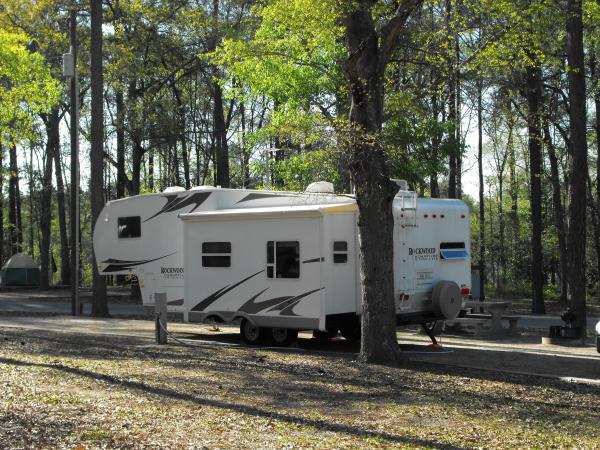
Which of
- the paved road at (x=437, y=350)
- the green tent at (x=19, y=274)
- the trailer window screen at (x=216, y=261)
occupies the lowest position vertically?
the paved road at (x=437, y=350)

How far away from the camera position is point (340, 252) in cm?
1434

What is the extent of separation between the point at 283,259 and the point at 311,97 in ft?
30.3

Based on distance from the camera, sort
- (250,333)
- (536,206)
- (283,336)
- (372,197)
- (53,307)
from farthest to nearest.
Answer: (53,307) → (536,206) → (250,333) → (283,336) → (372,197)

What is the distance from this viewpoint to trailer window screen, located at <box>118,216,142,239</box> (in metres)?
17.8

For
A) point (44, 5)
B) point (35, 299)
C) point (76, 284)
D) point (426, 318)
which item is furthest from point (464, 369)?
point (44, 5)

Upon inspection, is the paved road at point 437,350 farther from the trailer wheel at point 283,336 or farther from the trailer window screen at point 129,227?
the trailer window screen at point 129,227

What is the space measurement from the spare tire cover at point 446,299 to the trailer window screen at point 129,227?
690 centimetres

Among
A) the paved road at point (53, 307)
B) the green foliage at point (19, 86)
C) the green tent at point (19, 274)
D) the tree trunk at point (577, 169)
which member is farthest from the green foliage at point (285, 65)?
the green tent at point (19, 274)

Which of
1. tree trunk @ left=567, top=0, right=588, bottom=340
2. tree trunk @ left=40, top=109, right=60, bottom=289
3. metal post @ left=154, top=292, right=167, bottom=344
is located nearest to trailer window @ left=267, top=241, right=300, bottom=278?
metal post @ left=154, top=292, right=167, bottom=344

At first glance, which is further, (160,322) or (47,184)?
(47,184)

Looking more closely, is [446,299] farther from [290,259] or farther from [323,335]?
[323,335]

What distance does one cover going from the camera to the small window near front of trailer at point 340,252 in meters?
14.3

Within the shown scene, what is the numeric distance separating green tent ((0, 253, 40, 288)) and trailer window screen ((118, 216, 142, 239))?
25.9 m

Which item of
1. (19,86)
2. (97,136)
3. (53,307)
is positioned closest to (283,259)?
(97,136)
